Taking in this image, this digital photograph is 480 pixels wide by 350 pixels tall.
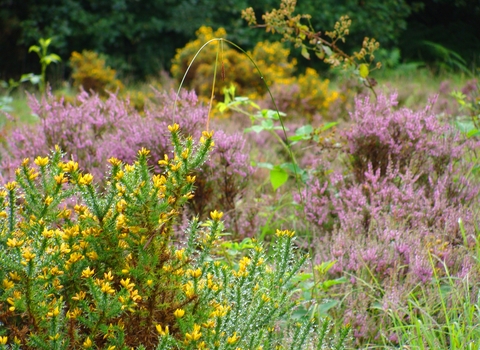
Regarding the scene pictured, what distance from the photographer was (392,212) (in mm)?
2805

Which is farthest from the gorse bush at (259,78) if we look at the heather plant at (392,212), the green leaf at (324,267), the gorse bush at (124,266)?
the gorse bush at (124,266)

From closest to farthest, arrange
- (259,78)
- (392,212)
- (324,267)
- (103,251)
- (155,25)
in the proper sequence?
(103,251) < (324,267) < (392,212) < (259,78) < (155,25)

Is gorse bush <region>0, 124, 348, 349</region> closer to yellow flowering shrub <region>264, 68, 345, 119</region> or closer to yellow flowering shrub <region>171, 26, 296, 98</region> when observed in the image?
yellow flowering shrub <region>264, 68, 345, 119</region>

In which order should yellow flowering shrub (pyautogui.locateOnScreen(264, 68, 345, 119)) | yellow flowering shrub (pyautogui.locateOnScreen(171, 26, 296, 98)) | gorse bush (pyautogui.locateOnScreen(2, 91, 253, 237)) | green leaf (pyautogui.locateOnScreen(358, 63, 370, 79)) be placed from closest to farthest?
gorse bush (pyautogui.locateOnScreen(2, 91, 253, 237))
green leaf (pyautogui.locateOnScreen(358, 63, 370, 79))
yellow flowering shrub (pyautogui.locateOnScreen(264, 68, 345, 119))
yellow flowering shrub (pyautogui.locateOnScreen(171, 26, 296, 98))

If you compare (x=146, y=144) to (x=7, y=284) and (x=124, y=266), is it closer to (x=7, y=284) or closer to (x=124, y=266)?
(x=124, y=266)

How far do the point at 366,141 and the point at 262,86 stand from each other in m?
4.93

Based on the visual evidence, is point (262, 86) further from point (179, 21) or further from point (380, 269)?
point (380, 269)

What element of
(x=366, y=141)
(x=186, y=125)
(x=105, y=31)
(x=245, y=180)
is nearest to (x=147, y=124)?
(x=186, y=125)

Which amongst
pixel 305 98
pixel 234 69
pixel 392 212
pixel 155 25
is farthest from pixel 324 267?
pixel 155 25

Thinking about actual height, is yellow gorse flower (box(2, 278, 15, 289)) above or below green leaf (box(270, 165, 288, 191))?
above

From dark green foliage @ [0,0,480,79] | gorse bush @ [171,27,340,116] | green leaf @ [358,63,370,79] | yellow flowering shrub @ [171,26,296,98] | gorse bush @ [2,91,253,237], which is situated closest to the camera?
gorse bush @ [2,91,253,237]

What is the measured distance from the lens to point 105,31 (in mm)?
11539

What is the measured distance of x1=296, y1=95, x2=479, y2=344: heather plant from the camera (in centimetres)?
235

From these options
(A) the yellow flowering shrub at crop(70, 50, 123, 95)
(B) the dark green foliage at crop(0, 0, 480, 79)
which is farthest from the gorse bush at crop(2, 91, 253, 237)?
(B) the dark green foliage at crop(0, 0, 480, 79)
